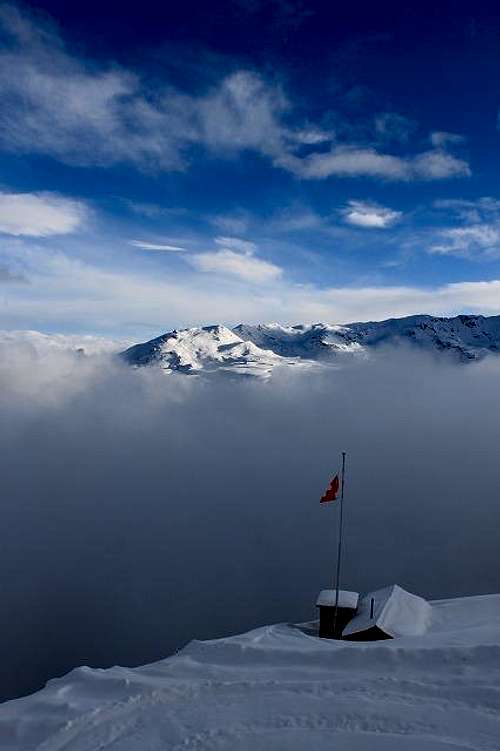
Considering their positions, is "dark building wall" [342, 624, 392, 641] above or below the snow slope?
below

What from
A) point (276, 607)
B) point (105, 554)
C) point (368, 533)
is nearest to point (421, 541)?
point (368, 533)

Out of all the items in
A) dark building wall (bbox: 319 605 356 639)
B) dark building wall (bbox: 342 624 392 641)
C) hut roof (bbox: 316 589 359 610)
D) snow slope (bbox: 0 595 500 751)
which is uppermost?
snow slope (bbox: 0 595 500 751)

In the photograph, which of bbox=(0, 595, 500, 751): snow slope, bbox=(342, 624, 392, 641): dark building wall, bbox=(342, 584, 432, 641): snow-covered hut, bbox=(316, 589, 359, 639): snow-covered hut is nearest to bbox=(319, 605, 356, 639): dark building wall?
bbox=(316, 589, 359, 639): snow-covered hut

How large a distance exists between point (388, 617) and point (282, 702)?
13810mm

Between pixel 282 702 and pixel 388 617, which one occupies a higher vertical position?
pixel 282 702

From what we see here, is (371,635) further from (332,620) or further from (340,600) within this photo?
(340,600)

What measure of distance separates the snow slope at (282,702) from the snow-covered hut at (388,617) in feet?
19.1

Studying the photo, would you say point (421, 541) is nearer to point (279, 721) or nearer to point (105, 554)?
point (105, 554)

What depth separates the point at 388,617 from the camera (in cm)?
2689

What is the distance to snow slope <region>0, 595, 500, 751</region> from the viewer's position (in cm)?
1302

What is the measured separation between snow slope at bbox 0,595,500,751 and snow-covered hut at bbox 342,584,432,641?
5807mm

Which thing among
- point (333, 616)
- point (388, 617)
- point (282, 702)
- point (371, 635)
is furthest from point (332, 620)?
point (282, 702)

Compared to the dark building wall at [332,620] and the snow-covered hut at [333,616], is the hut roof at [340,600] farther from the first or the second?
the dark building wall at [332,620]

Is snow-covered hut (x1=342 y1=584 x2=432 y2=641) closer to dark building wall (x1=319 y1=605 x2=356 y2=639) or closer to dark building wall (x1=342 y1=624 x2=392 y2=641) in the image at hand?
dark building wall (x1=342 y1=624 x2=392 y2=641)
